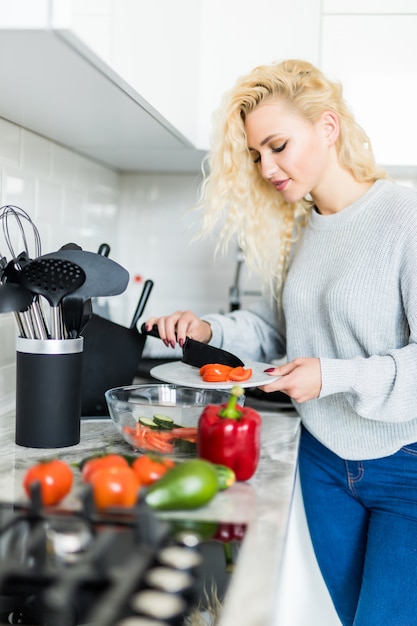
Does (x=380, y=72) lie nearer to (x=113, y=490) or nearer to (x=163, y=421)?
(x=163, y=421)

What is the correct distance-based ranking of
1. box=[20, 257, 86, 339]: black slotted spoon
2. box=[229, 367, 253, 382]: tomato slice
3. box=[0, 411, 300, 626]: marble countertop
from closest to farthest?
box=[0, 411, 300, 626]: marble countertop, box=[20, 257, 86, 339]: black slotted spoon, box=[229, 367, 253, 382]: tomato slice

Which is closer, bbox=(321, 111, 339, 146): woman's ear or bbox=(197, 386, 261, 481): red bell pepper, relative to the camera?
bbox=(197, 386, 261, 481): red bell pepper

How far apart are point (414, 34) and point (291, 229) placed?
0.59 meters

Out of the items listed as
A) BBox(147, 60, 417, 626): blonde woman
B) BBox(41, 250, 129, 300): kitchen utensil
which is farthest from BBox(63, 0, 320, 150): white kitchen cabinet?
BBox(41, 250, 129, 300): kitchen utensil

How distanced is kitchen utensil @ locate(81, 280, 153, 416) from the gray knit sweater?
1.11 ft

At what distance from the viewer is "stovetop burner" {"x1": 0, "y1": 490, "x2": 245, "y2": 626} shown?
2.36 ft

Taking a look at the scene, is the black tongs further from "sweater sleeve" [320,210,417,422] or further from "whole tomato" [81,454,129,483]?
"whole tomato" [81,454,129,483]

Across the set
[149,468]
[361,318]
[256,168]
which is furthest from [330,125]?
[149,468]

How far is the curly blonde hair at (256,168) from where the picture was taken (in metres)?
1.44

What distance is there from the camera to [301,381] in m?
1.25

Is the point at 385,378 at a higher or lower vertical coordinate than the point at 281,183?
lower

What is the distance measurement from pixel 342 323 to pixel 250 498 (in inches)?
20.3

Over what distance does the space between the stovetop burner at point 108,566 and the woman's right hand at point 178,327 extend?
0.69m

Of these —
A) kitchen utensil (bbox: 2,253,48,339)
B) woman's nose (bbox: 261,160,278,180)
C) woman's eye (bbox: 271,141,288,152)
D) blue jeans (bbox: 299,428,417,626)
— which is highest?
woman's eye (bbox: 271,141,288,152)
